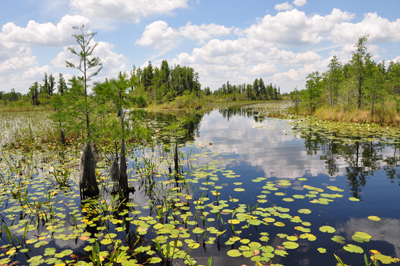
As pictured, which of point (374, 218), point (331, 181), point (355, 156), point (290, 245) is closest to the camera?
point (290, 245)

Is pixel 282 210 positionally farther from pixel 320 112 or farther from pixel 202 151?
pixel 320 112

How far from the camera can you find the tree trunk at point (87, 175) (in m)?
6.81

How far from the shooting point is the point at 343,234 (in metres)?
4.72

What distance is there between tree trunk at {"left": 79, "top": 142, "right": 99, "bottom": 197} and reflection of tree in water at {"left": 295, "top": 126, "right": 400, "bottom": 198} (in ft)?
26.0

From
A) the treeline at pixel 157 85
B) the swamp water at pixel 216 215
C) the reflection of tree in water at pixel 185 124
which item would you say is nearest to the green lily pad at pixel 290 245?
the swamp water at pixel 216 215

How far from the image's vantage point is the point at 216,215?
5.53 m

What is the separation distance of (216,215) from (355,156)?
358 inches

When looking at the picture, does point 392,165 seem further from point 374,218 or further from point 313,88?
point 313,88

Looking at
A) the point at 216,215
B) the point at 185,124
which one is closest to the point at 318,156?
the point at 216,215

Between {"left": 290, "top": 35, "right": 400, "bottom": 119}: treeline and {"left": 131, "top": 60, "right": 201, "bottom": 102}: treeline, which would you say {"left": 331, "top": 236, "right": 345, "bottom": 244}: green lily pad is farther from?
{"left": 131, "top": 60, "right": 201, "bottom": 102}: treeline

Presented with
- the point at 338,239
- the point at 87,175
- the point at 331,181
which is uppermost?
the point at 87,175

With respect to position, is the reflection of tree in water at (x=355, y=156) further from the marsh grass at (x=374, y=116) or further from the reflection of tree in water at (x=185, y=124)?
the marsh grass at (x=374, y=116)

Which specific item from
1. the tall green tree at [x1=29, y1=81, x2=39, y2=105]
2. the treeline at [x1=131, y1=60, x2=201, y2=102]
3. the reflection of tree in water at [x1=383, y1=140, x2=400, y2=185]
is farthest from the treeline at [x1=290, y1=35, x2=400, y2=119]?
the tall green tree at [x1=29, y1=81, x2=39, y2=105]

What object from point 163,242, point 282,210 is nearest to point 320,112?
point 282,210
